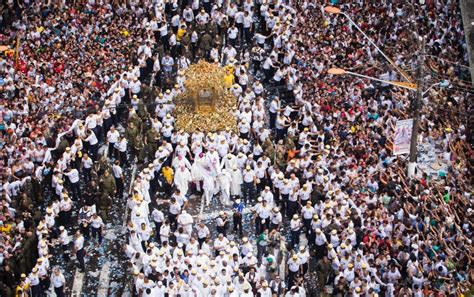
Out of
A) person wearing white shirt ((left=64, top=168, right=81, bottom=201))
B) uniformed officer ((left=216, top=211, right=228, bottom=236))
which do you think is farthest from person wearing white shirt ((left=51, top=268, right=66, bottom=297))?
uniformed officer ((left=216, top=211, right=228, bottom=236))

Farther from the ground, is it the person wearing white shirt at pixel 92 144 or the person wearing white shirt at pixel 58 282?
the person wearing white shirt at pixel 92 144

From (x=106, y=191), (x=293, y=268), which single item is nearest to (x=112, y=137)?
(x=106, y=191)

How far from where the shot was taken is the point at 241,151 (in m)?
49.5

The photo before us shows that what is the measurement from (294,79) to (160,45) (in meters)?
6.53

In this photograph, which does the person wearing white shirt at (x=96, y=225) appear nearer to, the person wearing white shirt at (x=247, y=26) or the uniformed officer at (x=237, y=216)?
the uniformed officer at (x=237, y=216)


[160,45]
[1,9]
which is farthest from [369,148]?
[1,9]

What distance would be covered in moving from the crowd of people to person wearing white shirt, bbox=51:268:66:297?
0.07 meters

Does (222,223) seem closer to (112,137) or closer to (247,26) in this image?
(112,137)

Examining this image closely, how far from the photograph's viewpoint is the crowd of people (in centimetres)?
4466

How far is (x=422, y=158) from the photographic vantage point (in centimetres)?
5106

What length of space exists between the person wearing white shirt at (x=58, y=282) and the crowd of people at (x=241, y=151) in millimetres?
71

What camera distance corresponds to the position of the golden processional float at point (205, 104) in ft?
172

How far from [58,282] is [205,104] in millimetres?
11568

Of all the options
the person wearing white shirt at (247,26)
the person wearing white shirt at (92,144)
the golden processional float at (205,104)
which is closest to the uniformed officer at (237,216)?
the golden processional float at (205,104)
